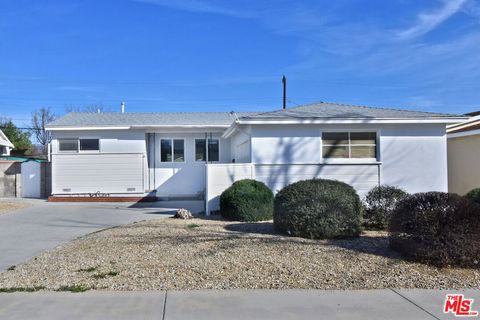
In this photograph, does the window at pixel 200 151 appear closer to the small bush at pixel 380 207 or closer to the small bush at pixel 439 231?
the small bush at pixel 380 207

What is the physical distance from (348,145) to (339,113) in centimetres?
109

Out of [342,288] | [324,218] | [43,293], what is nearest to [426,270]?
[342,288]

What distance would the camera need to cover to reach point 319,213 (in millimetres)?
8930

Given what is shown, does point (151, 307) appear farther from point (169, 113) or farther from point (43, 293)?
point (169, 113)

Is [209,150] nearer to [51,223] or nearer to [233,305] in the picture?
[51,223]

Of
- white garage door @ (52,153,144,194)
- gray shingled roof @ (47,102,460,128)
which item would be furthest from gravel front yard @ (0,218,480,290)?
white garage door @ (52,153,144,194)

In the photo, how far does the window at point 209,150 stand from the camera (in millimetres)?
20953

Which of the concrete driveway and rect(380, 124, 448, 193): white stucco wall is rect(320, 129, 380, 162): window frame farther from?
the concrete driveway

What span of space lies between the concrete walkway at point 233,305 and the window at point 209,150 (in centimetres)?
1515

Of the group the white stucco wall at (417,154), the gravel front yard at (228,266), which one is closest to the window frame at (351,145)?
the white stucco wall at (417,154)

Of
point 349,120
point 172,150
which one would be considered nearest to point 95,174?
point 172,150

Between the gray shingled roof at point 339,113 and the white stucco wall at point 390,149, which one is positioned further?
the white stucco wall at point 390,149

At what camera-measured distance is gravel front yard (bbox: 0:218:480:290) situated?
20.6ft

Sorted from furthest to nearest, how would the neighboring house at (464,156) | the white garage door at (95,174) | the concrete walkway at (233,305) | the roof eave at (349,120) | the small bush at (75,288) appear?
the white garage door at (95,174) < the neighboring house at (464,156) < the roof eave at (349,120) < the small bush at (75,288) < the concrete walkway at (233,305)
